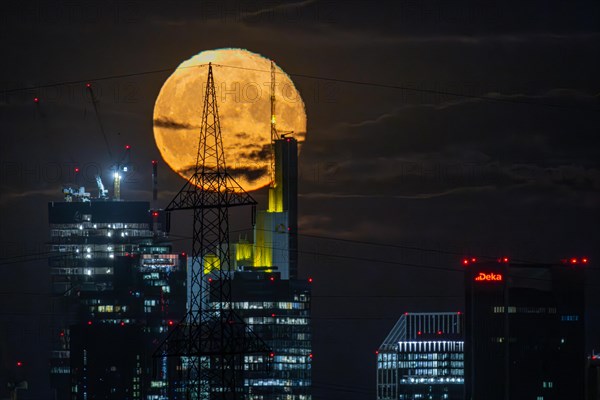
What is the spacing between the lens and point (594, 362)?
189000 millimetres

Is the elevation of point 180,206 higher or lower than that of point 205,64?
lower

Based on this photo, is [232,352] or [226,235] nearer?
[232,352]

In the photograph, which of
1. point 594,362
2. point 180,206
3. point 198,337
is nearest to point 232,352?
point 198,337

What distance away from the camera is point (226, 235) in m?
116

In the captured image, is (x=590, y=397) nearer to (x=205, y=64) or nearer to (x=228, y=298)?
(x=205, y=64)

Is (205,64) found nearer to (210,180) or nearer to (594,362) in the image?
(594,362)

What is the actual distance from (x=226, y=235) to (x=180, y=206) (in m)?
6.81

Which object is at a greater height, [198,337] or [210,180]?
[210,180]

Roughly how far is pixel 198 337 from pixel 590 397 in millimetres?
96440

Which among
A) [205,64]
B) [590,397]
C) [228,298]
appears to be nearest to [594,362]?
[590,397]

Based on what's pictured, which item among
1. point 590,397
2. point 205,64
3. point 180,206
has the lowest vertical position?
point 590,397

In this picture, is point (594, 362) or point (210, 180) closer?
point (210, 180)

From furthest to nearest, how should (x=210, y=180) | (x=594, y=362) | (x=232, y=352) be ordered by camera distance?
1. (x=594, y=362)
2. (x=210, y=180)
3. (x=232, y=352)

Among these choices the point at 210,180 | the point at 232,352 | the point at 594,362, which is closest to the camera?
the point at 232,352
